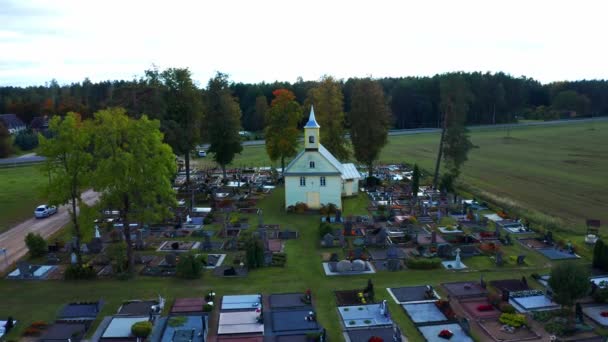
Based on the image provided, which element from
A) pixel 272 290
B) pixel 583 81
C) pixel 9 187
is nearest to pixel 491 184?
pixel 272 290

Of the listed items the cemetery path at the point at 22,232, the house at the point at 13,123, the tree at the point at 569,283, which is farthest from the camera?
the house at the point at 13,123

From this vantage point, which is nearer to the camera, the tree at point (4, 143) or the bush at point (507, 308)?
the bush at point (507, 308)

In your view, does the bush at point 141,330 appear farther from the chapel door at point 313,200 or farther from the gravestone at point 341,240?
the chapel door at point 313,200

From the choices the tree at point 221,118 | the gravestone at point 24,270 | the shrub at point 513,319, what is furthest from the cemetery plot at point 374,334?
the tree at point 221,118

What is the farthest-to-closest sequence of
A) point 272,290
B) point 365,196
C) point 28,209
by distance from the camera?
point 365,196 < point 28,209 < point 272,290

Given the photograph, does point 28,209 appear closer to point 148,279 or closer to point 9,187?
point 9,187

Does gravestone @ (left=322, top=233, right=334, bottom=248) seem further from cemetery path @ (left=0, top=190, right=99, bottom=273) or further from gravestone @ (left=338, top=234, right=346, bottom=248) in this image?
cemetery path @ (left=0, top=190, right=99, bottom=273)
